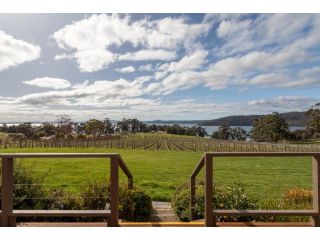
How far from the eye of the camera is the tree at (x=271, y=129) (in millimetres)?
55969

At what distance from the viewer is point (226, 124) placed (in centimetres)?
5731

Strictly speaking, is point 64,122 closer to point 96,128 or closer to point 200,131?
point 96,128

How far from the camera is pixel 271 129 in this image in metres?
57.1

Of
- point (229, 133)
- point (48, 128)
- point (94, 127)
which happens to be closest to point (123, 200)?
point (48, 128)

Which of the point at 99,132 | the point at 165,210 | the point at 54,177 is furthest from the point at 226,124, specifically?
the point at 165,210

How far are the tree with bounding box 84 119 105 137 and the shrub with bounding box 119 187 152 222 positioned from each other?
48591 millimetres

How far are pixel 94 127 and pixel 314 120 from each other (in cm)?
3728

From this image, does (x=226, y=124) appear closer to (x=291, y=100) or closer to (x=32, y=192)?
(x=291, y=100)

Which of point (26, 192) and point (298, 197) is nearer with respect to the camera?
point (26, 192)

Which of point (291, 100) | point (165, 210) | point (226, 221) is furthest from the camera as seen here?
point (291, 100)

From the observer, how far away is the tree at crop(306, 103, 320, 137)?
51.0m

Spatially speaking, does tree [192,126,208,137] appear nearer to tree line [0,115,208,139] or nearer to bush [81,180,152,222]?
tree line [0,115,208,139]

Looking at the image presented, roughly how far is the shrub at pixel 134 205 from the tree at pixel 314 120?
170ft
